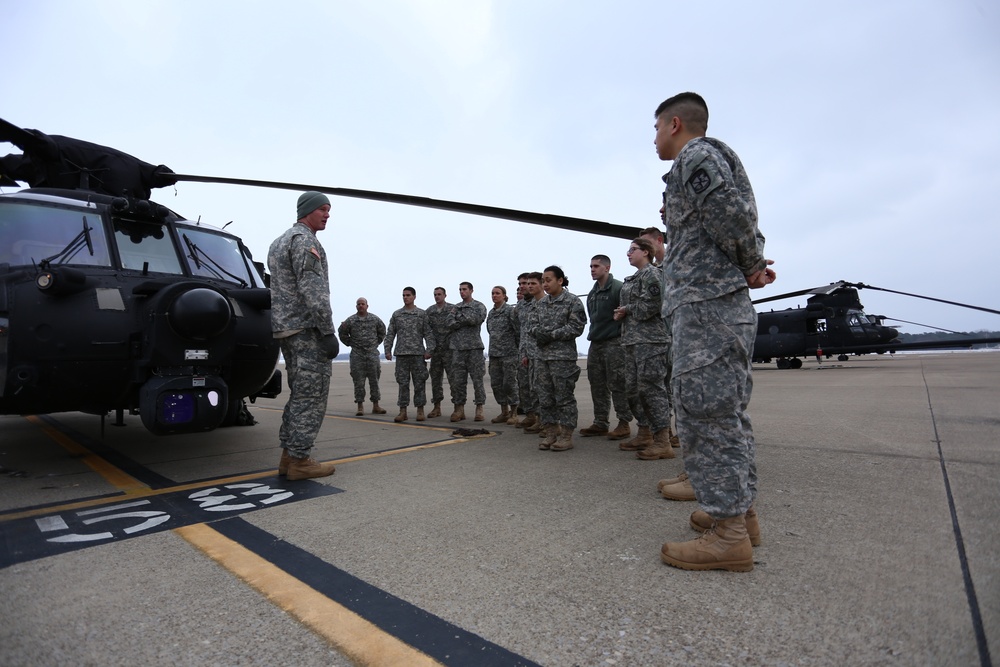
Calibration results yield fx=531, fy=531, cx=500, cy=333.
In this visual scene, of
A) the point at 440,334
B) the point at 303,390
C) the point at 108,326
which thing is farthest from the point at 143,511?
the point at 440,334

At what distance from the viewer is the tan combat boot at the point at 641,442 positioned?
15.3ft

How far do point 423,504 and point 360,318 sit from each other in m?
6.02

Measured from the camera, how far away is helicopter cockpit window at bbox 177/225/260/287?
4.62m

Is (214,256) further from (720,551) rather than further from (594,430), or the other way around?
(720,551)

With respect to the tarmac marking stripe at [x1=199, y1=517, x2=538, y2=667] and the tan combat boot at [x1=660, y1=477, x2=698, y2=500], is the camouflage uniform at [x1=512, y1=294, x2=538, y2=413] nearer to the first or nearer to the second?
the tan combat boot at [x1=660, y1=477, x2=698, y2=500]

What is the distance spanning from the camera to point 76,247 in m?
4.00

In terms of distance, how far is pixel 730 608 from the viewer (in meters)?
1.82

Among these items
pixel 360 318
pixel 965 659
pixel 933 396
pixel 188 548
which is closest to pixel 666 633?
pixel 965 659

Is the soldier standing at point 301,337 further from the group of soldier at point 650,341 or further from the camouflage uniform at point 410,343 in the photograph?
the camouflage uniform at point 410,343

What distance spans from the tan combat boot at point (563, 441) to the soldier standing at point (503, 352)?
231cm

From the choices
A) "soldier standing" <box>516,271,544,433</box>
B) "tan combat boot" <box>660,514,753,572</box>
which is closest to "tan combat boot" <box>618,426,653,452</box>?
"soldier standing" <box>516,271,544,433</box>

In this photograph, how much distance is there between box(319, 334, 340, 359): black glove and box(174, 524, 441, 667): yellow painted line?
1508mm

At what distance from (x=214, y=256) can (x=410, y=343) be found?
139 inches

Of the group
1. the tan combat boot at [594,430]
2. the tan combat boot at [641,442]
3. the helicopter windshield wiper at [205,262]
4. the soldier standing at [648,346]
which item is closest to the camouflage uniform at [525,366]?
the tan combat boot at [594,430]
